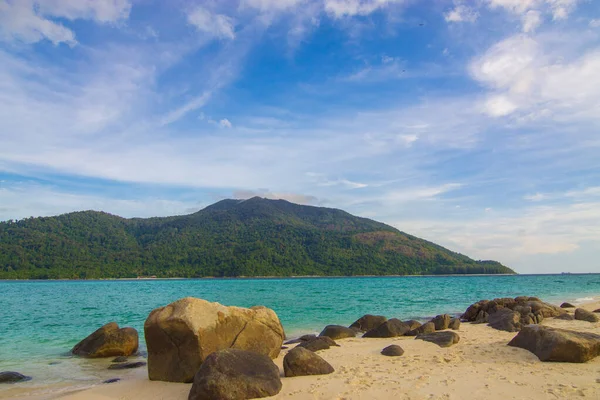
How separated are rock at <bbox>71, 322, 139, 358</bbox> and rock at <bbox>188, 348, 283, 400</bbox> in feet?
26.3

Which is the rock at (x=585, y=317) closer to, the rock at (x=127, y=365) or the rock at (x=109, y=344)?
the rock at (x=127, y=365)

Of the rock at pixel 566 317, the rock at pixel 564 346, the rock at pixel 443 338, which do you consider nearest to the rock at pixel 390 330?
the rock at pixel 443 338

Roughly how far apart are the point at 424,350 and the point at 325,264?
125698mm

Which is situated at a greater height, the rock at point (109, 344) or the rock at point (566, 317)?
the rock at point (566, 317)

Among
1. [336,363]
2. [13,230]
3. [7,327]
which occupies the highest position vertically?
[13,230]

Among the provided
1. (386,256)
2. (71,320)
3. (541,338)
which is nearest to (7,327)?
(71,320)

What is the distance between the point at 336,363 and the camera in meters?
11.6

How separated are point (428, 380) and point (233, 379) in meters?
4.23

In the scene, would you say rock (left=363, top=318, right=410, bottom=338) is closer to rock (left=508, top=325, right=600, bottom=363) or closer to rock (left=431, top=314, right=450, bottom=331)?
rock (left=431, top=314, right=450, bottom=331)

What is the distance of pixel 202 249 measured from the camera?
14388cm

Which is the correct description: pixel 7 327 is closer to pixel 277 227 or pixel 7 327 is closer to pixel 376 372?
pixel 376 372

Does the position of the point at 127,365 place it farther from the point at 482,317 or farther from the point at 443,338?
the point at 482,317

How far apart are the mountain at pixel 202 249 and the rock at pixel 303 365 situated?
11947 cm

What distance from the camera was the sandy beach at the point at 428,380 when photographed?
321 inches
